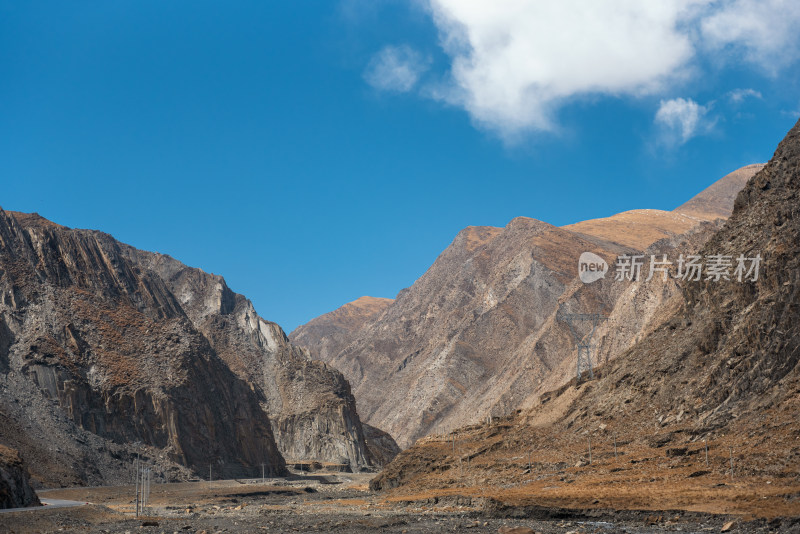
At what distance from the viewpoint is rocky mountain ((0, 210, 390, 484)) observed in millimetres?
97375

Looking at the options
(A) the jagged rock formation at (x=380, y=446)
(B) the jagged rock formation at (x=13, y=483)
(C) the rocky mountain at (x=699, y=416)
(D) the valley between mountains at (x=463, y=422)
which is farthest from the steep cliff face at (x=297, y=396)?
(B) the jagged rock formation at (x=13, y=483)

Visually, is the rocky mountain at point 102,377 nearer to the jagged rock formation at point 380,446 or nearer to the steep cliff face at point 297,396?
the steep cliff face at point 297,396

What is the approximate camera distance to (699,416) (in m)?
60.4

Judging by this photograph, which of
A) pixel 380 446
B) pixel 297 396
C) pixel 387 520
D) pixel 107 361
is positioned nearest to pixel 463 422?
pixel 380 446

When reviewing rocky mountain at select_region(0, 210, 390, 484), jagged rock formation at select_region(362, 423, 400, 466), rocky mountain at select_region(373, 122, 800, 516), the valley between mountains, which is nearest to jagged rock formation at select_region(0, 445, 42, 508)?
the valley between mountains

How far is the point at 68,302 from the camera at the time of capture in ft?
398

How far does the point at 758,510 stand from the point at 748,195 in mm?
45294

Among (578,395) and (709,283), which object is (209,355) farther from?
(709,283)

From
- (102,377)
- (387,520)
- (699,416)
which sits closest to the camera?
(387,520)

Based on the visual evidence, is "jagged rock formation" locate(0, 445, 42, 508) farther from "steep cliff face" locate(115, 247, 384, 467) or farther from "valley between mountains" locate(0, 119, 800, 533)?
"steep cliff face" locate(115, 247, 384, 467)

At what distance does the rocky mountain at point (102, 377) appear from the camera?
9738cm

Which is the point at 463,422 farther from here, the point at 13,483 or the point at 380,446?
the point at 13,483

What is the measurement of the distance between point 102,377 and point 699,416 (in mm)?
82876

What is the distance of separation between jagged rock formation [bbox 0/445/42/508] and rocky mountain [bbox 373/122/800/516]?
30497mm
